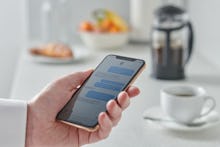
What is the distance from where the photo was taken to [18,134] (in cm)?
103

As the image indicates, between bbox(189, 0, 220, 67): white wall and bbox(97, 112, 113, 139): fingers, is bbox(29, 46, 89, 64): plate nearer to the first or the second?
bbox(189, 0, 220, 67): white wall

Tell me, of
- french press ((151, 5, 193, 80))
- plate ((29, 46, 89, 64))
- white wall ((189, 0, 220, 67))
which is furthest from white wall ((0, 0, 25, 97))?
french press ((151, 5, 193, 80))

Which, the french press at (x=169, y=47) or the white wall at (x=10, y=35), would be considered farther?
the white wall at (x=10, y=35)

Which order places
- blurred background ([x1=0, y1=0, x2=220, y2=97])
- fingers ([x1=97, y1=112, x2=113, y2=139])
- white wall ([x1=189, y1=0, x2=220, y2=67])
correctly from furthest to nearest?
blurred background ([x1=0, y1=0, x2=220, y2=97]) → white wall ([x1=189, y1=0, x2=220, y2=67]) → fingers ([x1=97, y1=112, x2=113, y2=139])

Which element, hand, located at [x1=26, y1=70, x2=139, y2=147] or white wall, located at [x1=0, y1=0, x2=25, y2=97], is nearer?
hand, located at [x1=26, y1=70, x2=139, y2=147]

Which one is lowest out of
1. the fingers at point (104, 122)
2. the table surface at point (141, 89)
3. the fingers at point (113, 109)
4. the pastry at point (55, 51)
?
the table surface at point (141, 89)

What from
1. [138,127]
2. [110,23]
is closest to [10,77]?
[110,23]

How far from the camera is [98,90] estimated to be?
0.99m

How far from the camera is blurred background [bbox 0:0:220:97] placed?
77.8 inches

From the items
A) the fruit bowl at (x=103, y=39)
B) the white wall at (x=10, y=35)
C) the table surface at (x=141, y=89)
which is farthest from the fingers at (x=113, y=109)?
the white wall at (x=10, y=35)

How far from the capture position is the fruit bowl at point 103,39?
2.02 meters

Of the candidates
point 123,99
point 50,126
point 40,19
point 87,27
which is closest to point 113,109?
point 123,99

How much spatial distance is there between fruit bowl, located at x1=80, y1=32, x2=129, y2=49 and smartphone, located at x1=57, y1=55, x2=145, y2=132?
0.97m

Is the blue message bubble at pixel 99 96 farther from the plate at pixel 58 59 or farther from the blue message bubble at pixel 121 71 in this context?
the plate at pixel 58 59
